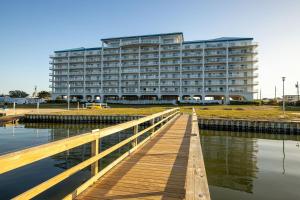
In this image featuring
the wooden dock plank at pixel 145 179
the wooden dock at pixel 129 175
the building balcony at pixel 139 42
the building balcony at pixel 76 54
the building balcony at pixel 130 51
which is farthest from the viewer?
the building balcony at pixel 76 54

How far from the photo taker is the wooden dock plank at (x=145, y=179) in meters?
4.93

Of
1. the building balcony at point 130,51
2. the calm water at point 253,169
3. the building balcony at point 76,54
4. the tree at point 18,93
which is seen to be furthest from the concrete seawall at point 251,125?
the tree at point 18,93

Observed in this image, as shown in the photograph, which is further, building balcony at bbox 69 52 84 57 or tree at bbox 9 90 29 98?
tree at bbox 9 90 29 98

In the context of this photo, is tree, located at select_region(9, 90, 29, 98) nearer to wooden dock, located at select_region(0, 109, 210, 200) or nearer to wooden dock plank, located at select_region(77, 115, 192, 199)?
wooden dock plank, located at select_region(77, 115, 192, 199)

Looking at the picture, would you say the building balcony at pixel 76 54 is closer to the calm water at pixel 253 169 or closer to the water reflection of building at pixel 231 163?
the water reflection of building at pixel 231 163

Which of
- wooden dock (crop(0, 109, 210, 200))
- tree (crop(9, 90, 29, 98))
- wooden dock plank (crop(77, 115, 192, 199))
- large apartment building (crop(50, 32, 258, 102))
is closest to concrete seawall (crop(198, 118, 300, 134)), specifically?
wooden dock plank (crop(77, 115, 192, 199))

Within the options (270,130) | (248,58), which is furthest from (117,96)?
(270,130)

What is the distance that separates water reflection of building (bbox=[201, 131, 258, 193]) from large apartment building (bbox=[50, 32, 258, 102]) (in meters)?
59.9

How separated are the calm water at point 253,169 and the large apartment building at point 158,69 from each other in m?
60.2

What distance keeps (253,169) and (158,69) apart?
7523 cm

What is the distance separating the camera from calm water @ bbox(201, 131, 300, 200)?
907 cm

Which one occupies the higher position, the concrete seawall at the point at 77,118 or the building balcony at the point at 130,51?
the building balcony at the point at 130,51

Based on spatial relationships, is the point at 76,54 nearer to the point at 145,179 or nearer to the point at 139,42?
the point at 139,42

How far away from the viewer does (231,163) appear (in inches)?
529
